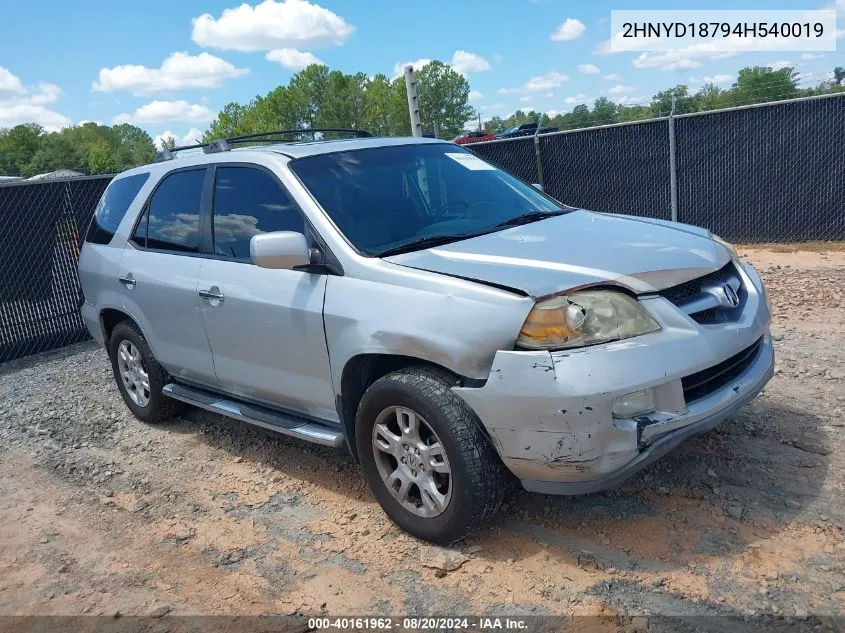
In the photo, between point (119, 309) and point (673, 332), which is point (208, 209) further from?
point (673, 332)

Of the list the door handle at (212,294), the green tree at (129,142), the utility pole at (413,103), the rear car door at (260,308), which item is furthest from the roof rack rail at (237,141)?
the green tree at (129,142)

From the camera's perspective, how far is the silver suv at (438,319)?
2.89 metres

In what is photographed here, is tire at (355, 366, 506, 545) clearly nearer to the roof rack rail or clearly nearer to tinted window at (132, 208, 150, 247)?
the roof rack rail

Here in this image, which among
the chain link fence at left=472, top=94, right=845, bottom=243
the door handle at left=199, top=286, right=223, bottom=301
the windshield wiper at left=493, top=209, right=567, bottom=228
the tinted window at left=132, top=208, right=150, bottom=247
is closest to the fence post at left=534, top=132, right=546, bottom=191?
the chain link fence at left=472, top=94, right=845, bottom=243

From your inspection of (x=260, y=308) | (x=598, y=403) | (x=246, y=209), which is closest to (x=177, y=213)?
(x=246, y=209)

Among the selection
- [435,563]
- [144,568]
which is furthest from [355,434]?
[144,568]

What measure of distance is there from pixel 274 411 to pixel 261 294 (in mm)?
731

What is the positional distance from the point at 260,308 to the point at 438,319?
1.27 metres

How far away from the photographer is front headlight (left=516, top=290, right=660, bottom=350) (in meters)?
2.88

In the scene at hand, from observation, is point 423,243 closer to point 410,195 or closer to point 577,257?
point 410,195

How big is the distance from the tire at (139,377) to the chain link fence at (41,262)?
133 inches

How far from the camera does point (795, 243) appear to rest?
1041 centimetres

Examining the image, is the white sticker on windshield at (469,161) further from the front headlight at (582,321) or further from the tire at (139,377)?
the tire at (139,377)

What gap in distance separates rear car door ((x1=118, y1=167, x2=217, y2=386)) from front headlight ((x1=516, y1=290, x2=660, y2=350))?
7.68 feet
